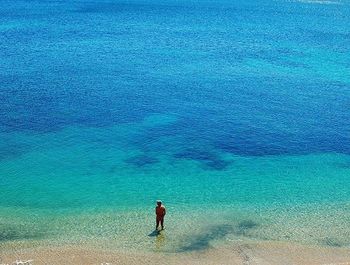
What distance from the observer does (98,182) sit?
37.4 meters

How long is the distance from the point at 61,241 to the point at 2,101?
2603 centimetres

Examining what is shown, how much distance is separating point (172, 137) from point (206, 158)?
5036 mm

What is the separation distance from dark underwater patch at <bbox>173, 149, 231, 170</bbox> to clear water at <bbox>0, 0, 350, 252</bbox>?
0.52 feet

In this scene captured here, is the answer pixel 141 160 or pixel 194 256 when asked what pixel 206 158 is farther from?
pixel 194 256

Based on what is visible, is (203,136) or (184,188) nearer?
(184,188)

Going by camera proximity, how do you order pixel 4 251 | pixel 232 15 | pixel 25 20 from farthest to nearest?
pixel 232 15 → pixel 25 20 → pixel 4 251

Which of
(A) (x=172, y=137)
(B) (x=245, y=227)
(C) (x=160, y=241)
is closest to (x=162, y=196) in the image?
(C) (x=160, y=241)

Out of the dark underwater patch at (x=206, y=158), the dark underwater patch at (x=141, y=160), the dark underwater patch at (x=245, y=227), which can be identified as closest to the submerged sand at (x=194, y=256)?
the dark underwater patch at (x=245, y=227)

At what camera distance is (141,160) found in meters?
40.7

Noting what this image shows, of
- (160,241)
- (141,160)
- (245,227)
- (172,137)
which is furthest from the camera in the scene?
(172,137)

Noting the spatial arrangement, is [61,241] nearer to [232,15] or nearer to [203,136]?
[203,136]

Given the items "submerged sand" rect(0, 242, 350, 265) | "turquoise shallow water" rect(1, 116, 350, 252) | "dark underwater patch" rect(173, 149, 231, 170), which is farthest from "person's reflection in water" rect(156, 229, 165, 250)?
"dark underwater patch" rect(173, 149, 231, 170)

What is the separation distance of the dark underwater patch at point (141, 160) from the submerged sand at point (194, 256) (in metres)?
12.0

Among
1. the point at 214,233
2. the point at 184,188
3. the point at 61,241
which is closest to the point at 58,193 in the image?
the point at 61,241
